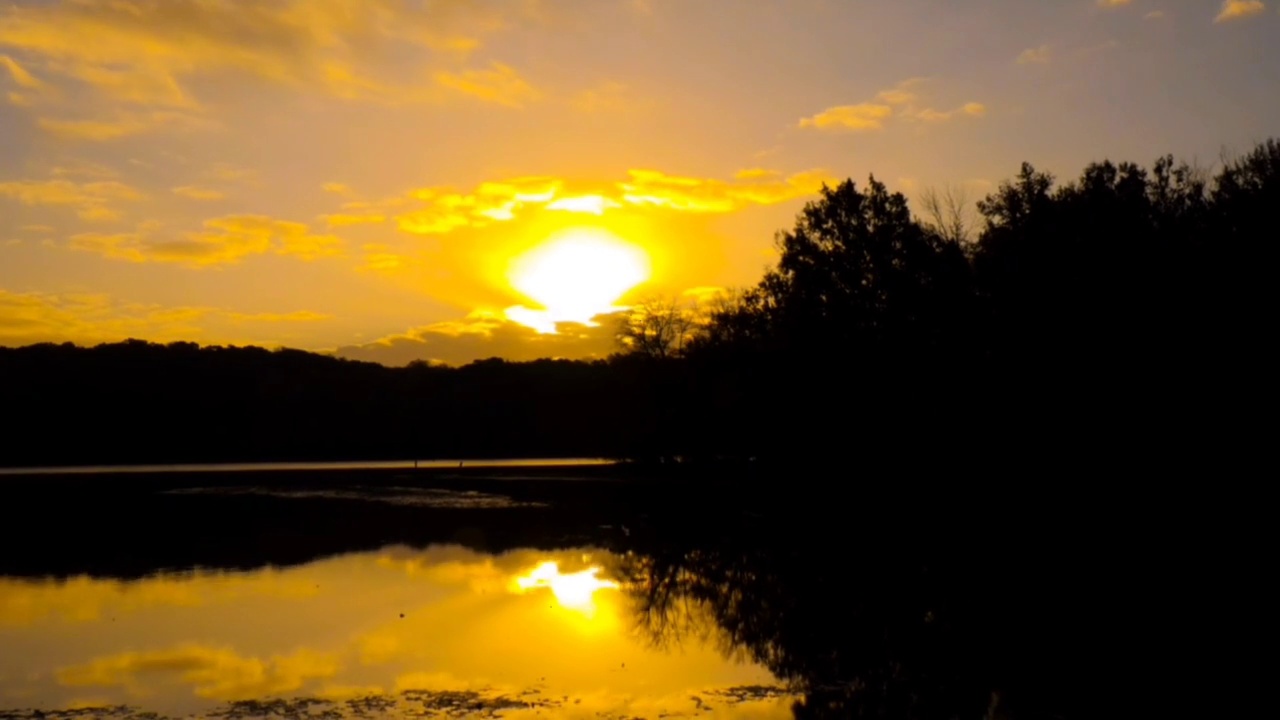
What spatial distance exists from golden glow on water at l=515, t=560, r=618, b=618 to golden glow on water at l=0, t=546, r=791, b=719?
0.22 feet

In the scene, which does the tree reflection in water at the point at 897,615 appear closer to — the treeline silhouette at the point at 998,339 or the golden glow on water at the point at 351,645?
the golden glow on water at the point at 351,645

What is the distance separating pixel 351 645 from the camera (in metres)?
19.0

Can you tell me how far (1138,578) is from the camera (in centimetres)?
2447

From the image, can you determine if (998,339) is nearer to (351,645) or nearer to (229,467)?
(351,645)

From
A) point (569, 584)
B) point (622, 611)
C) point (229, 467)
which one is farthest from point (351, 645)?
point (229, 467)

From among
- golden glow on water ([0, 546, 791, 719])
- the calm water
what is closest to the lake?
golden glow on water ([0, 546, 791, 719])

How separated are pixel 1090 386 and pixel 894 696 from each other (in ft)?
58.9

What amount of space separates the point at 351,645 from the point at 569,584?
27.6ft

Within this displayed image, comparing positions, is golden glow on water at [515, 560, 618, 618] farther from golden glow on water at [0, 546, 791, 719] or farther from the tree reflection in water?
the tree reflection in water

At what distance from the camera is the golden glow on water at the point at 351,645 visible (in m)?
15.1

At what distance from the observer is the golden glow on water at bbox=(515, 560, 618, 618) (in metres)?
23.8

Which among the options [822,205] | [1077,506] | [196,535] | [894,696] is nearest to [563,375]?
[822,205]

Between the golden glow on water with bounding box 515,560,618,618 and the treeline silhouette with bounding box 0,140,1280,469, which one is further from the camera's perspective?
the treeline silhouette with bounding box 0,140,1280,469

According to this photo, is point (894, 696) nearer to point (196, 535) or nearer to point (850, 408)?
point (196, 535)
